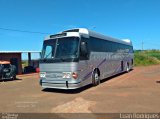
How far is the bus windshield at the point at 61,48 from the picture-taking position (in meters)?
13.0

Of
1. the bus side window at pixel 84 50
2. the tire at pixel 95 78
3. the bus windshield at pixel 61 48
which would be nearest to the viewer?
the bus windshield at pixel 61 48

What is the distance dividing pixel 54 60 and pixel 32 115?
5.06 metres

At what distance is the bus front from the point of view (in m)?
12.7

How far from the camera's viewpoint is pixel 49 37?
14.2m

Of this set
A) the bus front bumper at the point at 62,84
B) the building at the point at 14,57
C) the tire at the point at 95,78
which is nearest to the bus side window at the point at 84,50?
the bus front bumper at the point at 62,84

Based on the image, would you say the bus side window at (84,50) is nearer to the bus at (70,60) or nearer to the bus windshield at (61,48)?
the bus at (70,60)

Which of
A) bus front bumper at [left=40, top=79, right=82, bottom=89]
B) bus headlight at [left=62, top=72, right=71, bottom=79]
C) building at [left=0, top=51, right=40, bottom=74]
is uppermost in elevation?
building at [left=0, top=51, right=40, bottom=74]

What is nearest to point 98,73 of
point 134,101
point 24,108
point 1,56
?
point 134,101

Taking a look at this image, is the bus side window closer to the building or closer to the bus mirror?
the bus mirror

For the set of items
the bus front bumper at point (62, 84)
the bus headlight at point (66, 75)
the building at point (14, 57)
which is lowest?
the bus front bumper at point (62, 84)

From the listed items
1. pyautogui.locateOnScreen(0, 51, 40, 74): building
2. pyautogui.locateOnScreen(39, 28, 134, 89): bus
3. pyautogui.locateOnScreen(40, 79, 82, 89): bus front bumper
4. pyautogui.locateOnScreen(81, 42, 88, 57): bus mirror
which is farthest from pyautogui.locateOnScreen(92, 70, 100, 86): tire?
pyautogui.locateOnScreen(0, 51, 40, 74): building

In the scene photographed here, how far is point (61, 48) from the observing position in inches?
522

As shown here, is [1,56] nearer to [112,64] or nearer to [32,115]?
[112,64]

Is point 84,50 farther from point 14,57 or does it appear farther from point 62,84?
point 14,57
